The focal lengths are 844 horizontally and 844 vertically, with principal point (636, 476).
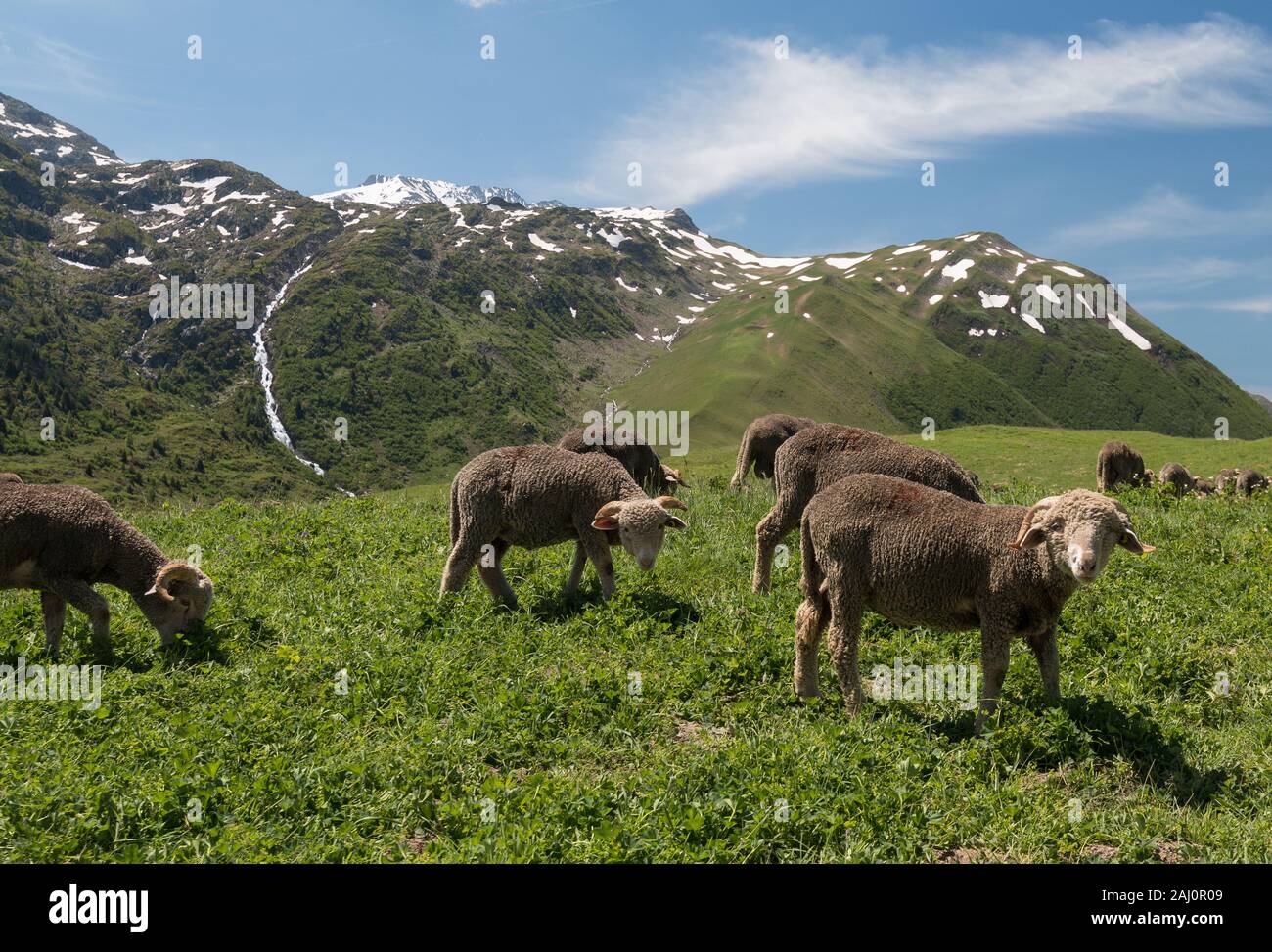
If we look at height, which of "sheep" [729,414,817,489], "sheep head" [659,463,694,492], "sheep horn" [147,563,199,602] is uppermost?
"sheep" [729,414,817,489]

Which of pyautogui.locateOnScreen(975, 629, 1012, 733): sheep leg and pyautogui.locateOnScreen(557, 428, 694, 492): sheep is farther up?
pyautogui.locateOnScreen(557, 428, 694, 492): sheep

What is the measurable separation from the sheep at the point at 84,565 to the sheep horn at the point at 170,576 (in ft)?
0.04

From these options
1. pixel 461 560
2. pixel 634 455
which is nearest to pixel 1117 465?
pixel 634 455

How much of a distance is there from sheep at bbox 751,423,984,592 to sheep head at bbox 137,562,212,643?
290 inches

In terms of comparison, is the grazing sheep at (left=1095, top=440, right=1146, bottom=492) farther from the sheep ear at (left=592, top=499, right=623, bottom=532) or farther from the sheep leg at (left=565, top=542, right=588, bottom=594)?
the sheep ear at (left=592, top=499, right=623, bottom=532)

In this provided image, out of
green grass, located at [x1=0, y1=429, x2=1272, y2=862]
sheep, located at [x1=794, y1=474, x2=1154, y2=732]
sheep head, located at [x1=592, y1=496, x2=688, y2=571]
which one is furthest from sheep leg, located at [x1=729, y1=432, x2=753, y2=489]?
sheep, located at [x1=794, y1=474, x2=1154, y2=732]

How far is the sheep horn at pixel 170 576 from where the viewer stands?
10.4m

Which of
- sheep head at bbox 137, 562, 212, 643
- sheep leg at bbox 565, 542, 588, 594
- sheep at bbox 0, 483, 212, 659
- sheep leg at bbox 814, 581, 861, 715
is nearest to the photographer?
sheep leg at bbox 814, 581, 861, 715

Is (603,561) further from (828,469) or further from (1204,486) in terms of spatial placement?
(1204,486)

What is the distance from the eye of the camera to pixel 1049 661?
8.36 meters

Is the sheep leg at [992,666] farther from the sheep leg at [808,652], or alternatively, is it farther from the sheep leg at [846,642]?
the sheep leg at [808,652]

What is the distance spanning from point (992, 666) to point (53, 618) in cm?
1086

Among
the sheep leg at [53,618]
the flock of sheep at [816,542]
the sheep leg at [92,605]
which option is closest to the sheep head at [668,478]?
the flock of sheep at [816,542]

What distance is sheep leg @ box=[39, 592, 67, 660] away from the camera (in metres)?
10.4
